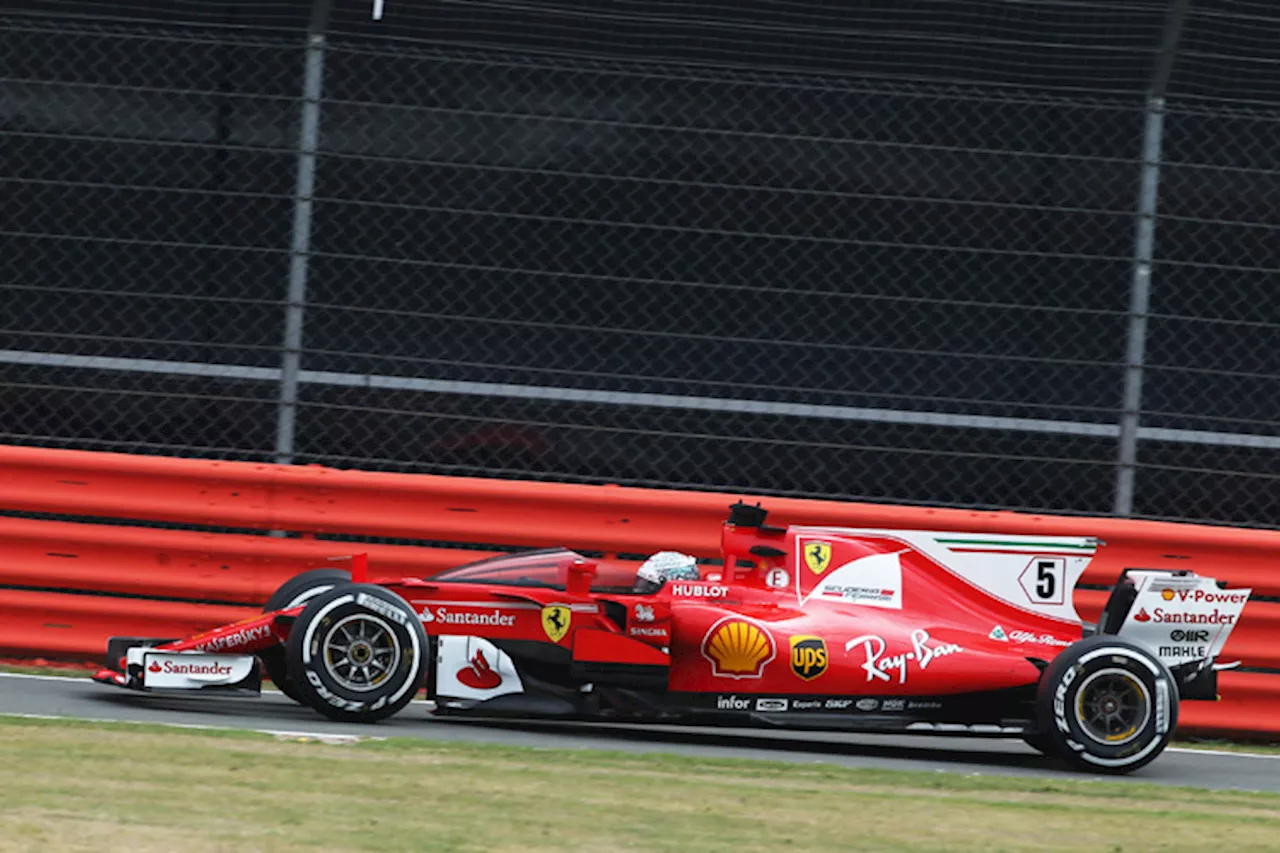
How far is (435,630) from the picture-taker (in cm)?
686

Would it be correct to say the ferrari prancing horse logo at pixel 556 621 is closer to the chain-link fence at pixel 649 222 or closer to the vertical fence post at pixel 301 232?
the chain-link fence at pixel 649 222

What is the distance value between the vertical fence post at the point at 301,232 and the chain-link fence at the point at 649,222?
33 millimetres

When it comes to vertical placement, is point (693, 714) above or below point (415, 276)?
below

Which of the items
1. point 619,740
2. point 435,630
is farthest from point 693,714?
point 435,630

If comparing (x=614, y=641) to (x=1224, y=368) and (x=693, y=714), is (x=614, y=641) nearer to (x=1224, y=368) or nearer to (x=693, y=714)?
(x=693, y=714)

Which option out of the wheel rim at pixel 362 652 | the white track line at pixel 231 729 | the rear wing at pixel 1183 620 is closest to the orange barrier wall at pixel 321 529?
the rear wing at pixel 1183 620

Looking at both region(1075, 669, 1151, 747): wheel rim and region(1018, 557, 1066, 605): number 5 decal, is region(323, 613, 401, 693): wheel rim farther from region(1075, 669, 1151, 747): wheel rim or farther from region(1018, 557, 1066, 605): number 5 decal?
region(1075, 669, 1151, 747): wheel rim

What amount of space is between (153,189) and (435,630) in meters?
2.48

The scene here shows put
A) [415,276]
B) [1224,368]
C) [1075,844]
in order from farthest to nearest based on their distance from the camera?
1. [415,276]
2. [1224,368]
3. [1075,844]

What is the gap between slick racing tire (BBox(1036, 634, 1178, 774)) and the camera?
6.89 meters

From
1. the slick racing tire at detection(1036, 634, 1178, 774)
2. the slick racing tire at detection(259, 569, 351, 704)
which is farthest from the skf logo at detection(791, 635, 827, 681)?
the slick racing tire at detection(259, 569, 351, 704)

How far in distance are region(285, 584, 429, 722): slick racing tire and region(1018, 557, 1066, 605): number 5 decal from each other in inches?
83.4

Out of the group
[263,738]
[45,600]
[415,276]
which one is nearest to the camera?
[263,738]

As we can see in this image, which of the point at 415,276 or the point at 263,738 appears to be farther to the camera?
the point at 415,276
